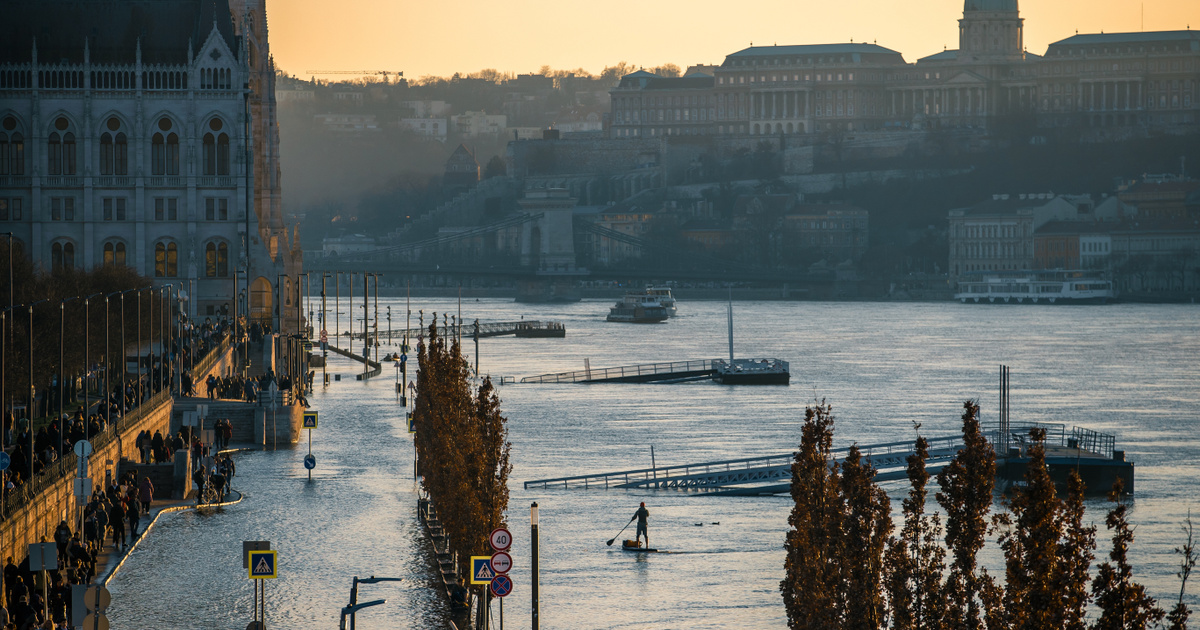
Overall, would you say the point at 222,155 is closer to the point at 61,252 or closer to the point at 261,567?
the point at 61,252

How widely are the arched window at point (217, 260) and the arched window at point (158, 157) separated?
2.63 metres

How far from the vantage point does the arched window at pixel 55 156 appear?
53.0 metres

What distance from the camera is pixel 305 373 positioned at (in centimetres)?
5172

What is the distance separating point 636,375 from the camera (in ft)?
208

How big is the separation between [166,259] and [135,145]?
3.46 m

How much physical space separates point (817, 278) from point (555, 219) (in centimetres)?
2326

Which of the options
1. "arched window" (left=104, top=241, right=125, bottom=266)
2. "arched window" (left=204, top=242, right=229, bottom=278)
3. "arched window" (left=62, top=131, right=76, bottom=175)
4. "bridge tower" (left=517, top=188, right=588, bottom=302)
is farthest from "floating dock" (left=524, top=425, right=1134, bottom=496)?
"bridge tower" (left=517, top=188, right=588, bottom=302)

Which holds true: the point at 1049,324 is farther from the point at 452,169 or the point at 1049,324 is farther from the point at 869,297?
the point at 452,169

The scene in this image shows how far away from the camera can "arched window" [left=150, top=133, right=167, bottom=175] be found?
53719mm

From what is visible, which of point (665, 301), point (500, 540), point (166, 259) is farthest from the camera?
point (665, 301)

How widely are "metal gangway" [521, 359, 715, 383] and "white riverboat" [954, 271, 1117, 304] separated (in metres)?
66.4

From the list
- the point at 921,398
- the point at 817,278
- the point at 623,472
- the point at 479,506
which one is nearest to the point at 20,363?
the point at 479,506

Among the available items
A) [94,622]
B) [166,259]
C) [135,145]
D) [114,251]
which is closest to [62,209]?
[114,251]

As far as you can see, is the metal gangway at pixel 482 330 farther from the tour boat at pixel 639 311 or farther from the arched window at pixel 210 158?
the arched window at pixel 210 158
